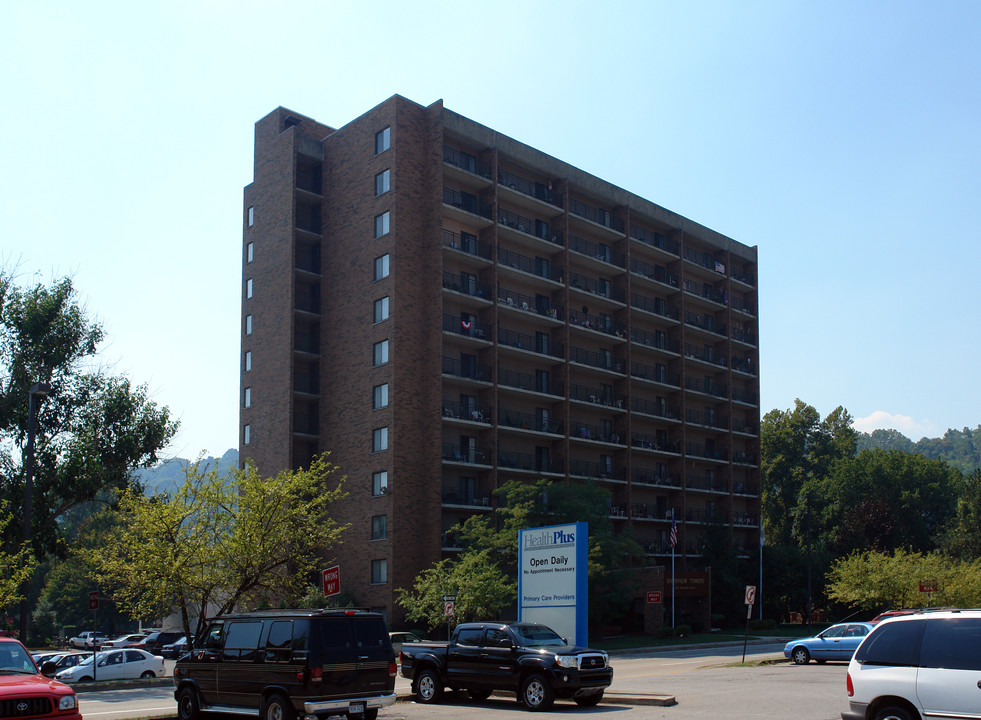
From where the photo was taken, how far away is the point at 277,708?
16.9 meters

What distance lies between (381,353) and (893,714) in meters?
43.5

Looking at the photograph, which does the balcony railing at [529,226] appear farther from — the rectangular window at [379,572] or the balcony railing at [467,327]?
the rectangular window at [379,572]

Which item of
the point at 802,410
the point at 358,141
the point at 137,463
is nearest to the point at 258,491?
the point at 137,463

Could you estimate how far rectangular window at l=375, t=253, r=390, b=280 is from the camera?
55.2 m

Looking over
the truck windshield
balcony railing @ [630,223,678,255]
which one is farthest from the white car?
balcony railing @ [630,223,678,255]

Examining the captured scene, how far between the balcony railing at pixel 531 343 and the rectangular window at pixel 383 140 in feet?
42.5

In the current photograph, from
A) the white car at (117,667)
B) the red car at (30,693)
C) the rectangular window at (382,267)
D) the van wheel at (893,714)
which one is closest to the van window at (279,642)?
the red car at (30,693)

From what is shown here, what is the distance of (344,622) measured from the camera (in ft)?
56.7

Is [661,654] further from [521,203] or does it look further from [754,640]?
[521,203]

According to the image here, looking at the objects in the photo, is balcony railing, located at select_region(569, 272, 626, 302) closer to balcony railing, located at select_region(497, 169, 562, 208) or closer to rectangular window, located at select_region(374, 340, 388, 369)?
balcony railing, located at select_region(497, 169, 562, 208)

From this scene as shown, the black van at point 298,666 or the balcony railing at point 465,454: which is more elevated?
the balcony railing at point 465,454

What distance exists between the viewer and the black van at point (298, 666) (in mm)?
16594

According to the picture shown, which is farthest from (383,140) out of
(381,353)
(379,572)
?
(379,572)

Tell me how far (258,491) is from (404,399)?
24.4m
